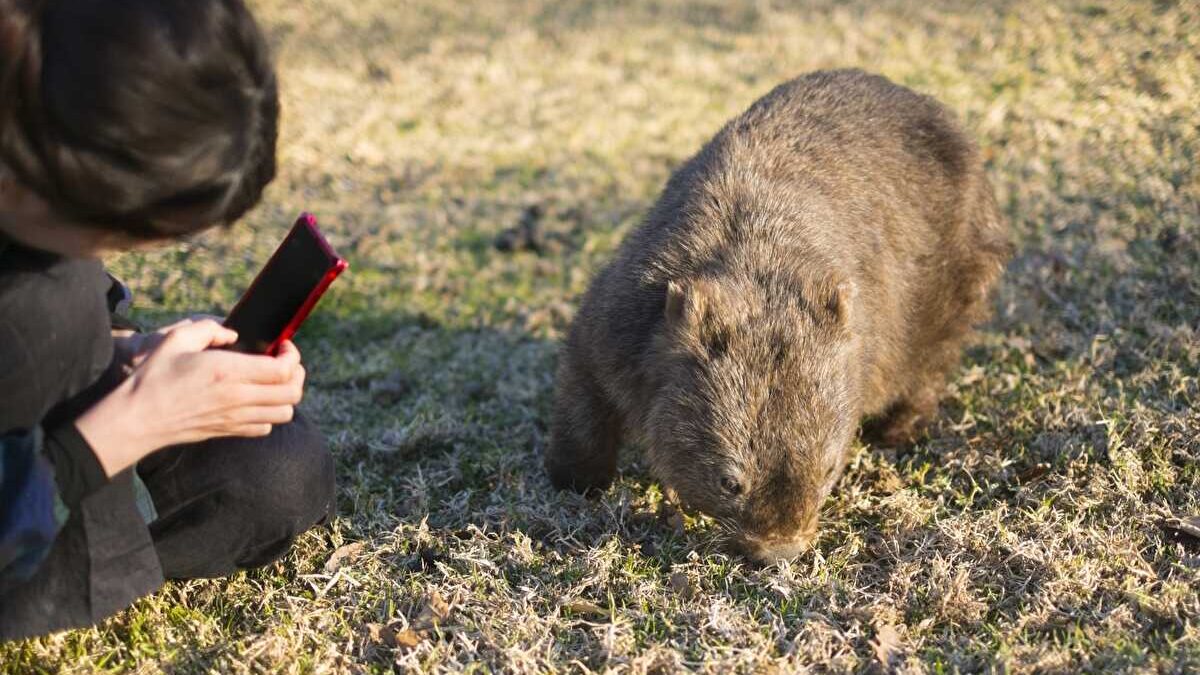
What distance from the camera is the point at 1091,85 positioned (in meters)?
6.63

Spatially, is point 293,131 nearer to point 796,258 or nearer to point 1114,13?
point 796,258

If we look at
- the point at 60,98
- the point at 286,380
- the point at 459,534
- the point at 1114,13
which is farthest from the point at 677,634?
the point at 1114,13

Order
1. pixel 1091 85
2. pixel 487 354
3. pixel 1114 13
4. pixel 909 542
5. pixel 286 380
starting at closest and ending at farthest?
pixel 286 380, pixel 909 542, pixel 487 354, pixel 1091 85, pixel 1114 13

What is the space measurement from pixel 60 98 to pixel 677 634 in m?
1.96

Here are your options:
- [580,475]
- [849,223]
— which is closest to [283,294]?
[580,475]

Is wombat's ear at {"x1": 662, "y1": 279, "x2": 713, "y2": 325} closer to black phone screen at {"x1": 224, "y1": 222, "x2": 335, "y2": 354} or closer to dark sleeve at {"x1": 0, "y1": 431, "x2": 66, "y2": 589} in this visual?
black phone screen at {"x1": 224, "y1": 222, "x2": 335, "y2": 354}

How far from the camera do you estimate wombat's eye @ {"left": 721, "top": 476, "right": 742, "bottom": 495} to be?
122 inches

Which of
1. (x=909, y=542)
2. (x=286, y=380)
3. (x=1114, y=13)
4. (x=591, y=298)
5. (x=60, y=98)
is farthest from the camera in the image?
(x=1114, y=13)

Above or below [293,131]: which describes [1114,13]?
above

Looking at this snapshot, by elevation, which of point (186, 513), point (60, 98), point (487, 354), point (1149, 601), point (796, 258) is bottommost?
point (487, 354)

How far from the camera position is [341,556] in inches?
129

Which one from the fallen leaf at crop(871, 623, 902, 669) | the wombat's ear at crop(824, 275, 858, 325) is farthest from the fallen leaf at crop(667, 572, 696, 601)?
the wombat's ear at crop(824, 275, 858, 325)

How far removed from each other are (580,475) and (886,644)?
3.99ft

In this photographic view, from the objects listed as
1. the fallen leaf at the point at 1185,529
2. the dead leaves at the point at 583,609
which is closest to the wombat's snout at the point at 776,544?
the dead leaves at the point at 583,609
